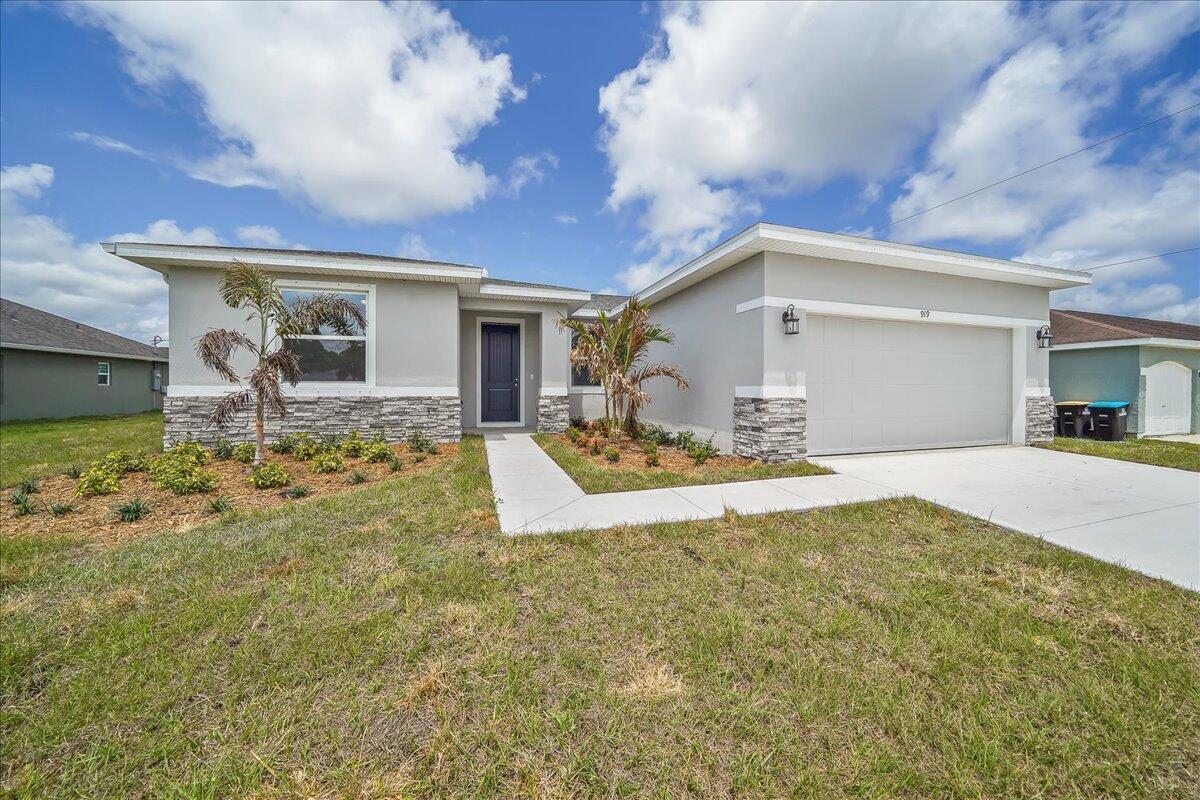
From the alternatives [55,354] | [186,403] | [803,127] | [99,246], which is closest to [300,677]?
[186,403]

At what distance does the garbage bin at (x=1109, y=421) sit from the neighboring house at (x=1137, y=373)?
1248 mm

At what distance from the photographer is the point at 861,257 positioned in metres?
7.09

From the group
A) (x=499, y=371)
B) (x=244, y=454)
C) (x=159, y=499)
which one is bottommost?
(x=159, y=499)

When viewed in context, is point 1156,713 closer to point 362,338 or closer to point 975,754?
point 975,754

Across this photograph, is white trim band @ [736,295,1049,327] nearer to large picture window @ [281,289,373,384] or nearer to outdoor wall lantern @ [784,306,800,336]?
outdoor wall lantern @ [784,306,800,336]

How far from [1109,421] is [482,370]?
15376 mm

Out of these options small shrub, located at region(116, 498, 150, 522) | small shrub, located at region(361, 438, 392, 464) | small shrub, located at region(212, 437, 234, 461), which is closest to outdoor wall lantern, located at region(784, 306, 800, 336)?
small shrub, located at region(361, 438, 392, 464)

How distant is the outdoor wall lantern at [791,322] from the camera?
6793 mm

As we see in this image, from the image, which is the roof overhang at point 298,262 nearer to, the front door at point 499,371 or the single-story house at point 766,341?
the single-story house at point 766,341

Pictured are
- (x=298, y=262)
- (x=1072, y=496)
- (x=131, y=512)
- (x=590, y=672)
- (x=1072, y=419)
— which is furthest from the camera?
(x=1072, y=419)

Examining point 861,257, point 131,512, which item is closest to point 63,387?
point 131,512

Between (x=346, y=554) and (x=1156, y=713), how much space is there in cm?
487

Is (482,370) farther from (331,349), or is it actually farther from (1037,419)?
(1037,419)

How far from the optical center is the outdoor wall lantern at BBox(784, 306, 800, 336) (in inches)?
267
